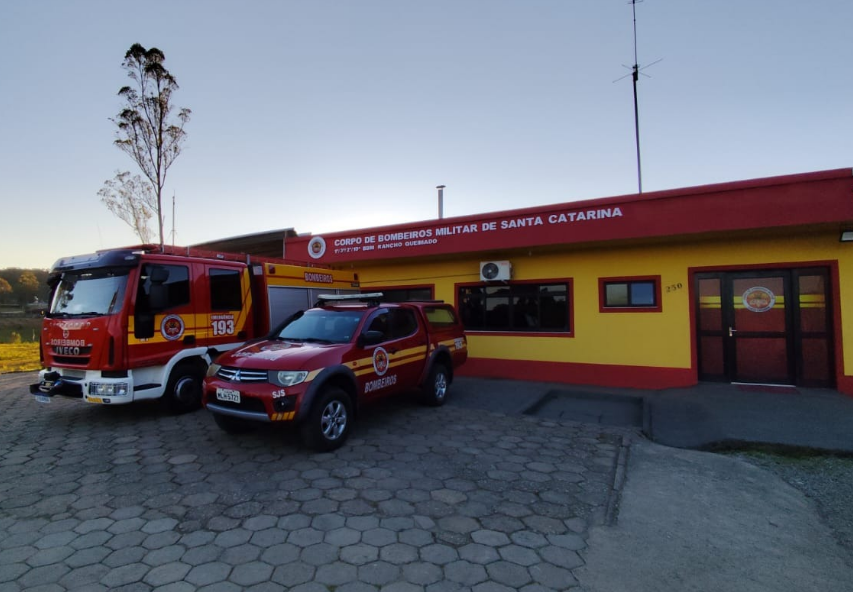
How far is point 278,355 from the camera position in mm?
5121

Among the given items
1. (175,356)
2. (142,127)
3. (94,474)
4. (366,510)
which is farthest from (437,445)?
(142,127)

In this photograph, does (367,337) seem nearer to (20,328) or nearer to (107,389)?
(107,389)

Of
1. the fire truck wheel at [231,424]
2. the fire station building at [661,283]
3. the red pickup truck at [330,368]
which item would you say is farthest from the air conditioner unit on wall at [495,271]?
the fire truck wheel at [231,424]

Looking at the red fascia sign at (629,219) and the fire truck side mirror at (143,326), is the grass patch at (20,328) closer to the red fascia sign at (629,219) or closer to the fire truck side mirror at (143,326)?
the fire truck side mirror at (143,326)

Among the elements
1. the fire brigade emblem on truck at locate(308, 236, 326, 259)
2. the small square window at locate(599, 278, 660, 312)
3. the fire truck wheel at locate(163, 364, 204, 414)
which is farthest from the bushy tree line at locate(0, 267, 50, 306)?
the small square window at locate(599, 278, 660, 312)

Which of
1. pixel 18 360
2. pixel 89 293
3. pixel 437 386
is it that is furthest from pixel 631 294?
pixel 18 360

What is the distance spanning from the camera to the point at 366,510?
371cm

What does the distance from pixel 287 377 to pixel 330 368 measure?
0.50m

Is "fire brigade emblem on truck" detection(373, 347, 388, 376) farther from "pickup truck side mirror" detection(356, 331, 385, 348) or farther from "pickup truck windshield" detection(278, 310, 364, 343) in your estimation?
"pickup truck windshield" detection(278, 310, 364, 343)

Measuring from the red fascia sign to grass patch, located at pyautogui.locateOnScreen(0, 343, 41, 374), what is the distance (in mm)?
9692

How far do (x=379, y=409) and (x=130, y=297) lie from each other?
4.03 m

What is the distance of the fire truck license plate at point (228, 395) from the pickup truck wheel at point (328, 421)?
0.83m

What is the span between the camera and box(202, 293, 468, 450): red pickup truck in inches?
Answer: 190

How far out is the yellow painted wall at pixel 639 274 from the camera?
24.4ft
